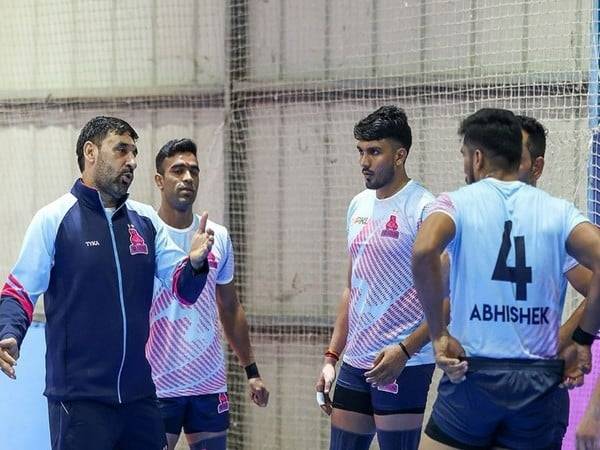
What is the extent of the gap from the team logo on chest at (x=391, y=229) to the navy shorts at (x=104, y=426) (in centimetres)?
148

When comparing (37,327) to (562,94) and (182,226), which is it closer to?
(182,226)

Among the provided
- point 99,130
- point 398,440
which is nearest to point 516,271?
point 398,440

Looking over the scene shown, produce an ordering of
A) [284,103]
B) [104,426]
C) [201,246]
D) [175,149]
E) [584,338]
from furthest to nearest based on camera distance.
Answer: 1. [284,103]
2. [175,149]
3. [201,246]
4. [104,426]
5. [584,338]

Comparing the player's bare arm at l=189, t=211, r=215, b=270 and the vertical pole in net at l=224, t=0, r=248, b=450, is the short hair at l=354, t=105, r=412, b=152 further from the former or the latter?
the vertical pole in net at l=224, t=0, r=248, b=450

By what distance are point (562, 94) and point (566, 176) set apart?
55 centimetres

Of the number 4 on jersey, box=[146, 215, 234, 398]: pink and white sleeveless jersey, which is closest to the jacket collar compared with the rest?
box=[146, 215, 234, 398]: pink and white sleeveless jersey

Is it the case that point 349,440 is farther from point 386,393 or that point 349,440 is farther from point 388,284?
point 388,284

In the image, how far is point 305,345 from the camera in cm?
834

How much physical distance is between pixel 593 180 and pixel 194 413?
2.72m

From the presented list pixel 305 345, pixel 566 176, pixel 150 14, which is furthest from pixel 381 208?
pixel 150 14

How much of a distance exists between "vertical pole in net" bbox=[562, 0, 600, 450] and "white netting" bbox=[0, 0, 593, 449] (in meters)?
0.18

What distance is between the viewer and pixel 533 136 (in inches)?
204

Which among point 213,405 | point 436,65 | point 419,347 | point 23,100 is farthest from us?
point 23,100

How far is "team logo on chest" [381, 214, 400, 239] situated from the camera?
5855 millimetres
